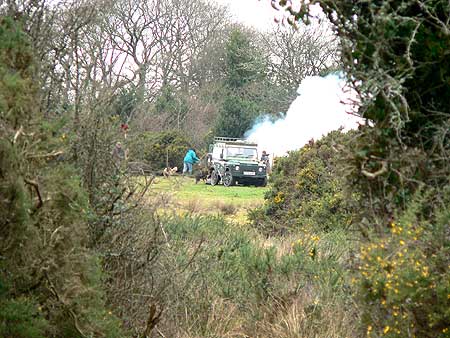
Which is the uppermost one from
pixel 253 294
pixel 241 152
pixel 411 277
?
pixel 241 152

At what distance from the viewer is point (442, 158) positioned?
5496 millimetres

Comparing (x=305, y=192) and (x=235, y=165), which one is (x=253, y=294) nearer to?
(x=305, y=192)

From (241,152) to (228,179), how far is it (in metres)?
1.87

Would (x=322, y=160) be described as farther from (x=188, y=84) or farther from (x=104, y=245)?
(x=188, y=84)

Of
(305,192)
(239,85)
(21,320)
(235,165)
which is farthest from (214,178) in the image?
(21,320)

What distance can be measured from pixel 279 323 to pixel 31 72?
3408 millimetres

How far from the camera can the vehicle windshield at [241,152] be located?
38.9 metres

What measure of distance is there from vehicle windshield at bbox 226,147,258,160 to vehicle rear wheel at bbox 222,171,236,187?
1171 mm

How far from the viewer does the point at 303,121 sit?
4519cm

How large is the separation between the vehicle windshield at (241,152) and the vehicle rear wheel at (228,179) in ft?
3.84

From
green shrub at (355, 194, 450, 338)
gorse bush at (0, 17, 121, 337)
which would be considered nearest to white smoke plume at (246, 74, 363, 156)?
gorse bush at (0, 17, 121, 337)

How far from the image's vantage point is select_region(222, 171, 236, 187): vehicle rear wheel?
37.6 metres

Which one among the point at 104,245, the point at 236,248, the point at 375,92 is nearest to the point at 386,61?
the point at 375,92

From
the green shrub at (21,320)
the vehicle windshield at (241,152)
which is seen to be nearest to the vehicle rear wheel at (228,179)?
the vehicle windshield at (241,152)
